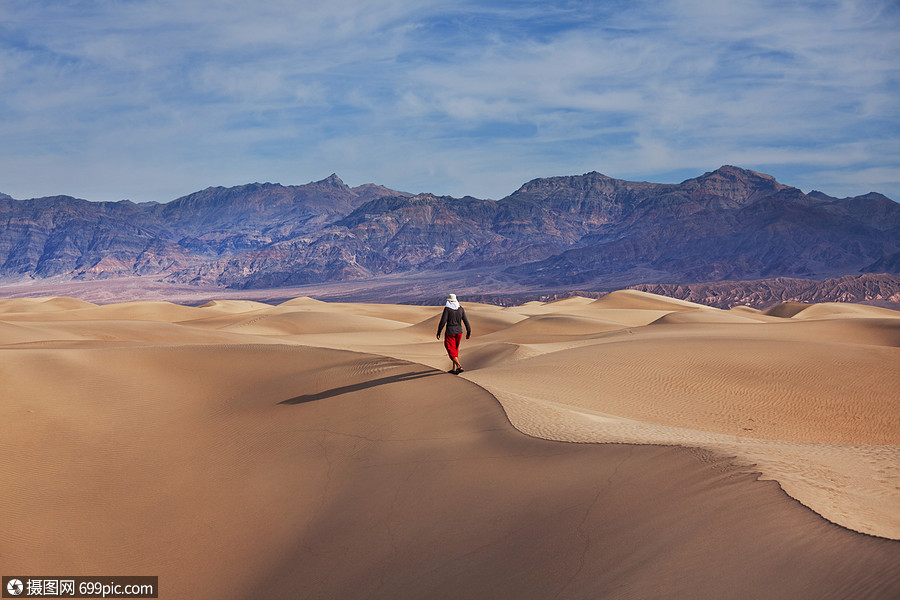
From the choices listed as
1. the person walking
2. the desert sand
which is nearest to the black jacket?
the person walking

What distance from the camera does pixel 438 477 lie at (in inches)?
301

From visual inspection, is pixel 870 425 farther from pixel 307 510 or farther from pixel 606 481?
pixel 307 510

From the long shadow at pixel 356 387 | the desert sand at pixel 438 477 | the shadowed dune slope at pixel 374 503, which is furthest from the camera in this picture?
the long shadow at pixel 356 387

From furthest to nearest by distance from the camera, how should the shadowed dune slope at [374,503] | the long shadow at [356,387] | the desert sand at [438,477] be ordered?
the long shadow at [356,387]
the desert sand at [438,477]
the shadowed dune slope at [374,503]

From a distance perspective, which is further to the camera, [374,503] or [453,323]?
[453,323]

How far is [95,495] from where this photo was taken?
905 cm

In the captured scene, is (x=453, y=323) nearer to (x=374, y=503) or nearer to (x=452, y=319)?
(x=452, y=319)

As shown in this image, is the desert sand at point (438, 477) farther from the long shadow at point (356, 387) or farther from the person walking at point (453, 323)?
the person walking at point (453, 323)

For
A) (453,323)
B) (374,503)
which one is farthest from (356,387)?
(374,503)

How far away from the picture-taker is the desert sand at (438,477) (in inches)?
207

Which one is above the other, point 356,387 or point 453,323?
point 453,323

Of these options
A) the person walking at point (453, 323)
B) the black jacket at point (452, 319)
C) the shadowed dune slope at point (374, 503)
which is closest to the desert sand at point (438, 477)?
the shadowed dune slope at point (374, 503)

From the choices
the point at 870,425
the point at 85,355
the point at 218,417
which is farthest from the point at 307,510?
the point at 870,425

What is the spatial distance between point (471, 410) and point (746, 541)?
5003 mm
